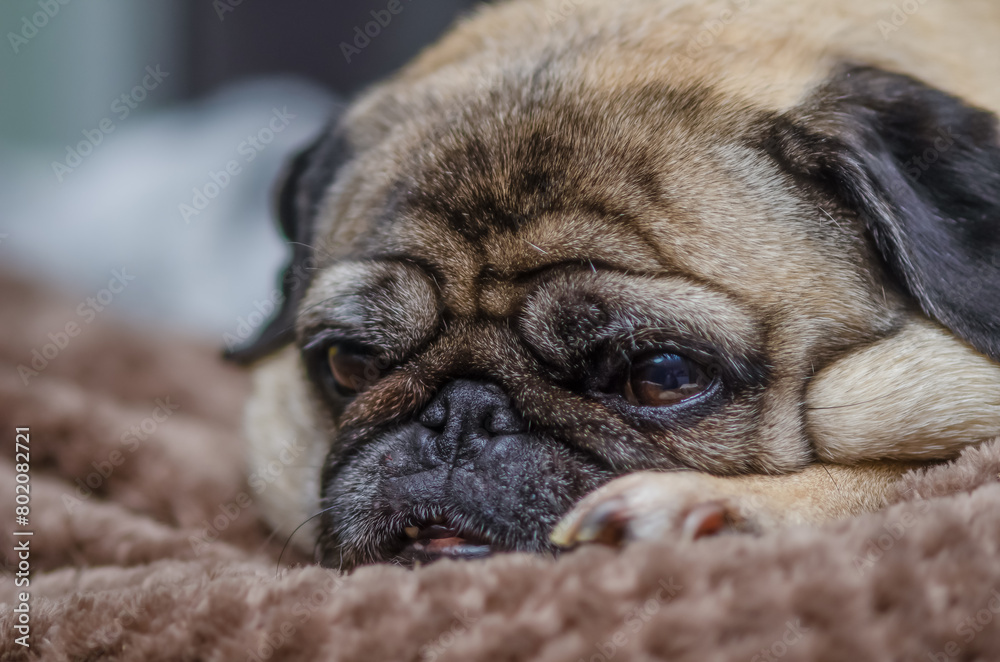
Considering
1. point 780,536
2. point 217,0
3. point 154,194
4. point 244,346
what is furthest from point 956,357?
point 217,0

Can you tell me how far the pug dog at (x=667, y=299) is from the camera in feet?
4.18

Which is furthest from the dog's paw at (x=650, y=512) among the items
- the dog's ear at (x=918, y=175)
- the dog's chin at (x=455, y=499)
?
the dog's ear at (x=918, y=175)

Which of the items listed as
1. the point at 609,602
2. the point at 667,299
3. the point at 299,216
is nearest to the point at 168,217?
the point at 299,216

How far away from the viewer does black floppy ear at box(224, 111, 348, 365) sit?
6.79ft

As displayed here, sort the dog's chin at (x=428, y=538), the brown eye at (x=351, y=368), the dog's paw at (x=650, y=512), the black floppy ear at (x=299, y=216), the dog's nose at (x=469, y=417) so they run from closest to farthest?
the dog's paw at (x=650, y=512)
the dog's chin at (x=428, y=538)
the dog's nose at (x=469, y=417)
the brown eye at (x=351, y=368)
the black floppy ear at (x=299, y=216)

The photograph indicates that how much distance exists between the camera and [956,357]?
133 centimetres

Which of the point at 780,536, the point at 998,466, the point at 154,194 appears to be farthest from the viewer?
the point at 154,194

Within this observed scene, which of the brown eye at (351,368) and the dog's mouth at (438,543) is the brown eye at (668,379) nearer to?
the dog's mouth at (438,543)

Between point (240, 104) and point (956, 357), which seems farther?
point (240, 104)

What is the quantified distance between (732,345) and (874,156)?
1.39 ft

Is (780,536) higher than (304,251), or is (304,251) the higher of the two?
(780,536)

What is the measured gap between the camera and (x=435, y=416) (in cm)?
140

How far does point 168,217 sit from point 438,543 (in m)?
3.24

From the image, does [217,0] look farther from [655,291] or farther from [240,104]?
[655,291]
